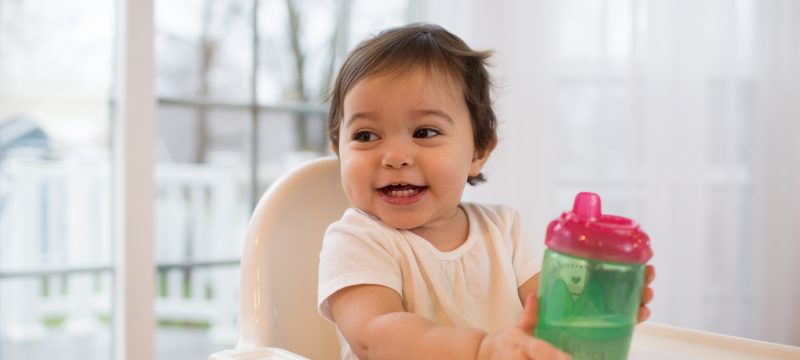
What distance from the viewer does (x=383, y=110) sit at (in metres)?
0.82

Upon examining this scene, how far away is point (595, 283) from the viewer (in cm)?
50

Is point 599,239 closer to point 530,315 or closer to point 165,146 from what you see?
point 530,315

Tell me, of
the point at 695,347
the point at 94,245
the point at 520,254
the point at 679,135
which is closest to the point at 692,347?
the point at 695,347

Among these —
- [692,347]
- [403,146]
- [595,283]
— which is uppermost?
[403,146]

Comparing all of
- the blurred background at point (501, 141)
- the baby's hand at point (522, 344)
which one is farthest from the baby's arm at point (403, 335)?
the blurred background at point (501, 141)

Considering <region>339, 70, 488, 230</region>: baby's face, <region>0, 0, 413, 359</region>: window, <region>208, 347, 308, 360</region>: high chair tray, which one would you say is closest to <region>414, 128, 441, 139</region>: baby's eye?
<region>339, 70, 488, 230</region>: baby's face

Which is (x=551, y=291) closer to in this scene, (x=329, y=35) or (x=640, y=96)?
(x=640, y=96)

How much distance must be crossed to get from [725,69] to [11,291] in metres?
1.63

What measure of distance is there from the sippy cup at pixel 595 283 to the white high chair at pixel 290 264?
45 centimetres

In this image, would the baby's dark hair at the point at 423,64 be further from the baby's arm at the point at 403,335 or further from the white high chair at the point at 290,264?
the baby's arm at the point at 403,335

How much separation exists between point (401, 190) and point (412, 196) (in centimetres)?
1

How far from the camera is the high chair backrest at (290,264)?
88 centimetres

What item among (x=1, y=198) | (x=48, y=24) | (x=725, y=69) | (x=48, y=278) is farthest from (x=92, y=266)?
(x=725, y=69)

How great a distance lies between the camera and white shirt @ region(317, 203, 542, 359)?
783 millimetres
